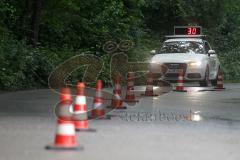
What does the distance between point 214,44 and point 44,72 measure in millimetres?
22617

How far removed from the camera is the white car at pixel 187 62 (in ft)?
81.4

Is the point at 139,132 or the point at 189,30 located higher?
the point at 189,30

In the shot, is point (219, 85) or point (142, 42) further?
point (142, 42)

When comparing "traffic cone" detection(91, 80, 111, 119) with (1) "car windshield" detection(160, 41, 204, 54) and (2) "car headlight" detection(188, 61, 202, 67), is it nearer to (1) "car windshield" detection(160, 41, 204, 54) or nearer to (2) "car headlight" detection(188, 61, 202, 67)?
(2) "car headlight" detection(188, 61, 202, 67)

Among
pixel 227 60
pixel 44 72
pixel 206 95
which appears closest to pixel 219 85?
pixel 206 95

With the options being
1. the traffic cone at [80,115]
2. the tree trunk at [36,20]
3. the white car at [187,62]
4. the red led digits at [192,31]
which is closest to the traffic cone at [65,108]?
the traffic cone at [80,115]

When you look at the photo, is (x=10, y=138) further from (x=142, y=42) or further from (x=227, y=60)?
(x=227, y=60)

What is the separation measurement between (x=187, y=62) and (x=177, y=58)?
1.45 feet

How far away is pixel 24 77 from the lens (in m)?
21.9

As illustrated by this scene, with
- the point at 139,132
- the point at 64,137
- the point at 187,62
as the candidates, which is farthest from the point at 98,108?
the point at 187,62

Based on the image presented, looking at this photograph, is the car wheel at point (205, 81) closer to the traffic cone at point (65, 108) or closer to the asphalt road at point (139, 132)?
the asphalt road at point (139, 132)

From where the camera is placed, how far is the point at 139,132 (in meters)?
11.3

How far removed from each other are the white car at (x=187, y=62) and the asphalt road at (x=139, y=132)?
268 inches

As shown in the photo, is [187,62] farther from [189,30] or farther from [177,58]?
[189,30]
